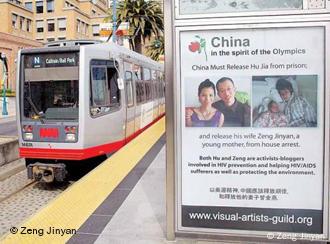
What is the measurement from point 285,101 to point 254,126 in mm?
341

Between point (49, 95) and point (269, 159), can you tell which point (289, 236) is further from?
point (49, 95)

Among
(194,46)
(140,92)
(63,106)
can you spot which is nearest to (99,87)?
(63,106)

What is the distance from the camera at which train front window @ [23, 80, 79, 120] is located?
28.2 ft

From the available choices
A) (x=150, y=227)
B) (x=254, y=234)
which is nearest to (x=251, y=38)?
(x=254, y=234)

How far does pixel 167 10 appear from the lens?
3705 mm

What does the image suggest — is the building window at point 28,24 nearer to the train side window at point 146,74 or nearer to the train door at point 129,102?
the train side window at point 146,74

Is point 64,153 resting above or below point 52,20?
below

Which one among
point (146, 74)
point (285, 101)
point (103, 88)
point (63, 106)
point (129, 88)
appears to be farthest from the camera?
point (146, 74)

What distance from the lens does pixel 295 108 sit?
11.9 feet

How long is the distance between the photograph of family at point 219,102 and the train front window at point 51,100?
517 centimetres

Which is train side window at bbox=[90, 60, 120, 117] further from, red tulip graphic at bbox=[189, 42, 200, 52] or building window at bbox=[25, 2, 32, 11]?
building window at bbox=[25, 2, 32, 11]

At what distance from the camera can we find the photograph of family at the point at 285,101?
11.7ft

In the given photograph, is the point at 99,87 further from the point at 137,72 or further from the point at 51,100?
the point at 137,72

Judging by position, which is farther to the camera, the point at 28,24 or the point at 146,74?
the point at 28,24
